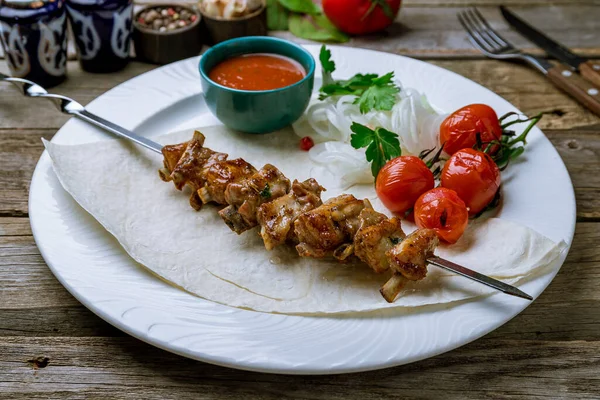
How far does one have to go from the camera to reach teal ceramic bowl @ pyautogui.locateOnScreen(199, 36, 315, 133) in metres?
3.70

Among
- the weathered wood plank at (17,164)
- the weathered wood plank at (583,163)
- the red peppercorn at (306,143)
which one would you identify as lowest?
the weathered wood plank at (17,164)

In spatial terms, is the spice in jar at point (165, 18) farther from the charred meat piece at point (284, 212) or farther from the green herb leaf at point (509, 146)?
the green herb leaf at point (509, 146)

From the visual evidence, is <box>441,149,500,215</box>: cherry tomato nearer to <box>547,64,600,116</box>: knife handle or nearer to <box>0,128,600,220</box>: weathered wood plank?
<box>0,128,600,220</box>: weathered wood plank

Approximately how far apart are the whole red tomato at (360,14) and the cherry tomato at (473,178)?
7.31 feet

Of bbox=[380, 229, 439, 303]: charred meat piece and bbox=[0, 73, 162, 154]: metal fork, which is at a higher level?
bbox=[380, 229, 439, 303]: charred meat piece

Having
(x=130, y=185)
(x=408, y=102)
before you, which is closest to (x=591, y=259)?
(x=408, y=102)

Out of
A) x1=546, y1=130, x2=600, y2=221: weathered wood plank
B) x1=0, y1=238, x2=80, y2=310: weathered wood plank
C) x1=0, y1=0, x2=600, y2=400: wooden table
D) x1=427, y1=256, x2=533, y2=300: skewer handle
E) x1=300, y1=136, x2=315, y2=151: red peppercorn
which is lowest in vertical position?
x1=0, y1=238, x2=80, y2=310: weathered wood plank

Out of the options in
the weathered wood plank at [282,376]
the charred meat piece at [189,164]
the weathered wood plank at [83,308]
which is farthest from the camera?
the charred meat piece at [189,164]

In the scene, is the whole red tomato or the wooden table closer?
the wooden table

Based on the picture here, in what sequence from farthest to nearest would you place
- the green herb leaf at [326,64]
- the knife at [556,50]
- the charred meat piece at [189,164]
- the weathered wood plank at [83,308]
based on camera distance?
the knife at [556,50] → the green herb leaf at [326,64] → the charred meat piece at [189,164] → the weathered wood plank at [83,308]

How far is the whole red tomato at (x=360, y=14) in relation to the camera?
5.11 meters

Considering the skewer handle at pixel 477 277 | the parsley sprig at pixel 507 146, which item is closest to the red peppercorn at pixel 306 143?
the parsley sprig at pixel 507 146

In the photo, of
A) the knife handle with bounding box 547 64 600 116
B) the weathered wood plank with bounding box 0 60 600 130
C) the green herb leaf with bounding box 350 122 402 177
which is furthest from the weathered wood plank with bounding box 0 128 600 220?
the green herb leaf with bounding box 350 122 402 177

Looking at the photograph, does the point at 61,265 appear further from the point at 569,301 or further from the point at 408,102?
the point at 569,301
